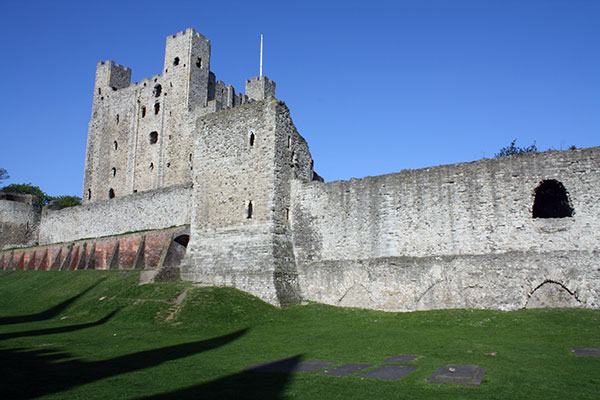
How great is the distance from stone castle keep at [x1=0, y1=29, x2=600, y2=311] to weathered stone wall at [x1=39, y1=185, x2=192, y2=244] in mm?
192

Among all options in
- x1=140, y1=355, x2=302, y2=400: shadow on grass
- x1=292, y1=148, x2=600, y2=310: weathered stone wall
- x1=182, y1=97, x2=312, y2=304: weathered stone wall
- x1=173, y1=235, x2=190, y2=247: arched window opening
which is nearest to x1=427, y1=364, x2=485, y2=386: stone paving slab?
x1=140, y1=355, x2=302, y2=400: shadow on grass

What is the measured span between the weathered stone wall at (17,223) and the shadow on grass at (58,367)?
35.1 meters

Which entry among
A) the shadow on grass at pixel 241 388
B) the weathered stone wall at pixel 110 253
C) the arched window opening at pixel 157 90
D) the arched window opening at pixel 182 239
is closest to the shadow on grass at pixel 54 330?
the weathered stone wall at pixel 110 253

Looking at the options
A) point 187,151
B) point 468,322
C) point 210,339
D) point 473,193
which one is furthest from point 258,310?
point 187,151

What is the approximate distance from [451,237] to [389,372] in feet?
31.8

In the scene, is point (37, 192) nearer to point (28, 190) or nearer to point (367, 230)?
point (28, 190)

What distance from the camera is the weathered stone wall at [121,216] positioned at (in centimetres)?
2961

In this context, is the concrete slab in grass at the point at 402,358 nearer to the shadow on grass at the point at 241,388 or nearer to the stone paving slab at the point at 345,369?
the stone paving slab at the point at 345,369

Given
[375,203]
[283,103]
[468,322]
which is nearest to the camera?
[468,322]

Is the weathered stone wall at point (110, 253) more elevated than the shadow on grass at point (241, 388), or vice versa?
the weathered stone wall at point (110, 253)

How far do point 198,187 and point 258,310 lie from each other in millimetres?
7737

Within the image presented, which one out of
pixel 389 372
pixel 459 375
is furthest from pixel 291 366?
pixel 459 375

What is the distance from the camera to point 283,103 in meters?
21.5

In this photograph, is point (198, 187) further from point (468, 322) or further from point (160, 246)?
point (468, 322)
